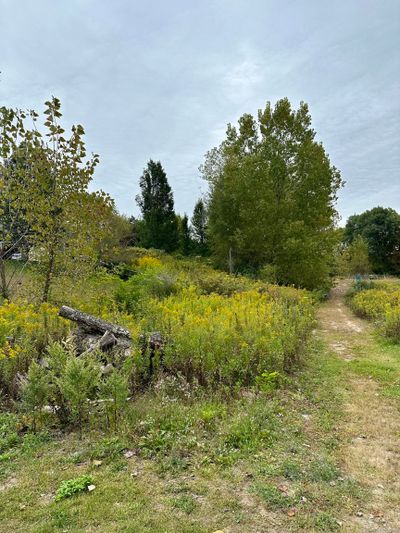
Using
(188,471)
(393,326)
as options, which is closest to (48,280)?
(188,471)

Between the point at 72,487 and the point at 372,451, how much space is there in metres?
Result: 2.58

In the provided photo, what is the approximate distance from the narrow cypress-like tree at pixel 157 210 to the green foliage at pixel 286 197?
6.86 m

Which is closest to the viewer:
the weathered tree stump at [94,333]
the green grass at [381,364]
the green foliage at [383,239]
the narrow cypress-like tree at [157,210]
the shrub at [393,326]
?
the weathered tree stump at [94,333]

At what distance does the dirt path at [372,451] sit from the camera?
7.86ft

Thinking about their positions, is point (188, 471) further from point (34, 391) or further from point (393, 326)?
point (393, 326)

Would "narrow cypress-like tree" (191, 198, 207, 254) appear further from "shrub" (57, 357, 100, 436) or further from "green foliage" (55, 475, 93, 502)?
"green foliage" (55, 475, 93, 502)

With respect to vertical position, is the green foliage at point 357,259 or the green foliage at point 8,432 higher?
the green foliage at point 357,259

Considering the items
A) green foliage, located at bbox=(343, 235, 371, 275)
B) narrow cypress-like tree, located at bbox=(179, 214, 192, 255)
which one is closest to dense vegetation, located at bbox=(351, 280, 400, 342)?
narrow cypress-like tree, located at bbox=(179, 214, 192, 255)

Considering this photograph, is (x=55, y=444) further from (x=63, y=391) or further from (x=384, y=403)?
(x=384, y=403)

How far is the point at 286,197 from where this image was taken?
682 inches

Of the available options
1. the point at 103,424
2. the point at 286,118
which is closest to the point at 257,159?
the point at 286,118

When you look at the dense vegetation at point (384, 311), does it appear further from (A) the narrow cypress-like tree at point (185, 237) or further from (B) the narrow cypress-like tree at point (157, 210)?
(A) the narrow cypress-like tree at point (185, 237)

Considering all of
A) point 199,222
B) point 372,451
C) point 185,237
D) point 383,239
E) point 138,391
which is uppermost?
point 199,222

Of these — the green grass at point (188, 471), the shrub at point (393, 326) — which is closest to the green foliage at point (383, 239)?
the shrub at point (393, 326)
